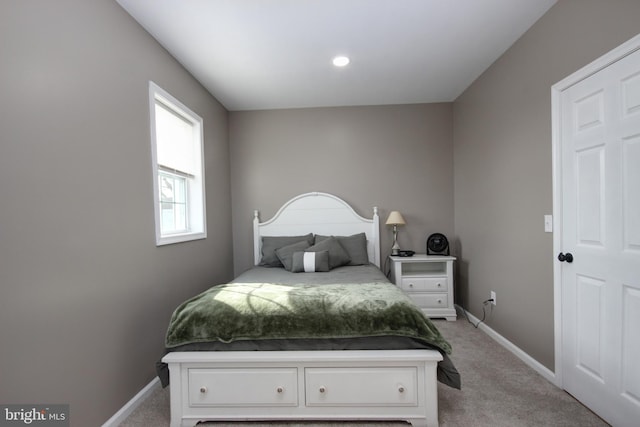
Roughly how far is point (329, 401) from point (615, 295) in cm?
167

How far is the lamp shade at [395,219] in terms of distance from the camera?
3484mm

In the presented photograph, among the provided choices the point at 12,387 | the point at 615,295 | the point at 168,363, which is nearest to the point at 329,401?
the point at 168,363

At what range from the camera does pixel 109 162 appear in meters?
1.73

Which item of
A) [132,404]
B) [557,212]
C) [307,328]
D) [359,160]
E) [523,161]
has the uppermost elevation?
[359,160]

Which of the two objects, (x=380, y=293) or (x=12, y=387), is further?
(x=380, y=293)

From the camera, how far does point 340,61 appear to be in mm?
2605

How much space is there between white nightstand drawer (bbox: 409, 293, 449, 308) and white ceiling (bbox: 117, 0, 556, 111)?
2.33m

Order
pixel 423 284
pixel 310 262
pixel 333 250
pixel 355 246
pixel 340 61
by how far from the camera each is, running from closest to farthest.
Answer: pixel 340 61, pixel 310 262, pixel 333 250, pixel 423 284, pixel 355 246

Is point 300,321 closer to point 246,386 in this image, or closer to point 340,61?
point 246,386

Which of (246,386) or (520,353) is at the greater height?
(246,386)

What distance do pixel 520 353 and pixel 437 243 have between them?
1.42 m

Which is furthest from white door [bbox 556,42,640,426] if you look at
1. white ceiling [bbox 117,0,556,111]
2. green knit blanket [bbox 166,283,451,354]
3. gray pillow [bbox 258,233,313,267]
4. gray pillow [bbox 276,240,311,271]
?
gray pillow [bbox 258,233,313,267]

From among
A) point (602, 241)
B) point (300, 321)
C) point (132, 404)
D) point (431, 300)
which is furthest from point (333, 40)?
point (132, 404)

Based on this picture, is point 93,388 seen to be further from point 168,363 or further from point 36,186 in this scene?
point 36,186
